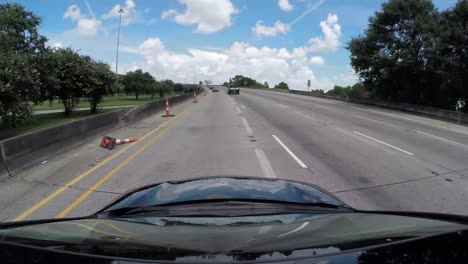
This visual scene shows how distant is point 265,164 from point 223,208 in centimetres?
910

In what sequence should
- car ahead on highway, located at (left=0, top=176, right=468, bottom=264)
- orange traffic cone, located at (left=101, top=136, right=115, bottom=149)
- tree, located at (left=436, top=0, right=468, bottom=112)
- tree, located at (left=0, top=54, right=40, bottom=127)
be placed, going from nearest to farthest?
car ahead on highway, located at (left=0, top=176, right=468, bottom=264), orange traffic cone, located at (left=101, top=136, right=115, bottom=149), tree, located at (left=0, top=54, right=40, bottom=127), tree, located at (left=436, top=0, right=468, bottom=112)

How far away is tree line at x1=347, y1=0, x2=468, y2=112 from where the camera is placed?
4284cm

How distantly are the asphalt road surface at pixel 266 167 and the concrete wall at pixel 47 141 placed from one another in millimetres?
357

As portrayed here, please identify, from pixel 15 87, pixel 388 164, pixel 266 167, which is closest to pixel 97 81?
pixel 15 87

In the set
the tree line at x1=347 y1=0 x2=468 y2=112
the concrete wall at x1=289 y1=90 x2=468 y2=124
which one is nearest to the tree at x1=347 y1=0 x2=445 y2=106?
the tree line at x1=347 y1=0 x2=468 y2=112

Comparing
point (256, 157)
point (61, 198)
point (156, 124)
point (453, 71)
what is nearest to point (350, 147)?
point (256, 157)

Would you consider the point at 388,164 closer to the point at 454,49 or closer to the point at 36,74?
the point at 36,74

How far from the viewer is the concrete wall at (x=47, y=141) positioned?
37.9ft

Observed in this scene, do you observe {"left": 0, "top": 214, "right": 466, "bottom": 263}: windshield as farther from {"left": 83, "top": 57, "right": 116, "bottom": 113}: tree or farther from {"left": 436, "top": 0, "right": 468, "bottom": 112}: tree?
{"left": 436, "top": 0, "right": 468, "bottom": 112}: tree

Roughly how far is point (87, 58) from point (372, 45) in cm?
2902

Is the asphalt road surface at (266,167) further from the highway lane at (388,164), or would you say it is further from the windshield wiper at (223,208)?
the windshield wiper at (223,208)

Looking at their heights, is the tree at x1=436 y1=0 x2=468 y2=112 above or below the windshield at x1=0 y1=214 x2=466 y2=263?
above

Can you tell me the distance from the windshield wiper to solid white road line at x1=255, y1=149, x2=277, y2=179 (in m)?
7.11

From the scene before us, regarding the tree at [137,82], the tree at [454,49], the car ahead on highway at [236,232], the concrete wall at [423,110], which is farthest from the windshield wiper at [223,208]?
the tree at [137,82]
